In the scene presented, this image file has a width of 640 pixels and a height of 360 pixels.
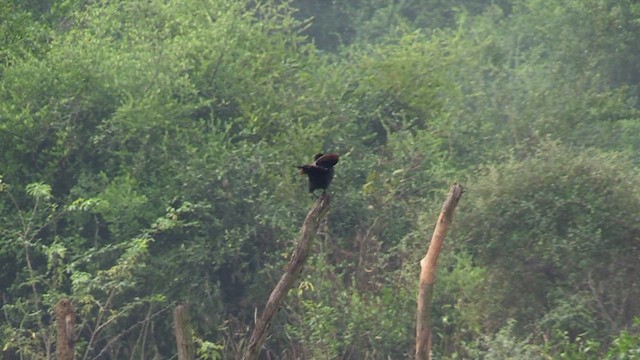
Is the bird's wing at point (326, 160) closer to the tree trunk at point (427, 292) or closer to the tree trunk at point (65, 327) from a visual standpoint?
the tree trunk at point (427, 292)

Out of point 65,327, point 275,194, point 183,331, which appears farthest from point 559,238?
point 65,327

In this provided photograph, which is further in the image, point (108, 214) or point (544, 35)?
point (544, 35)

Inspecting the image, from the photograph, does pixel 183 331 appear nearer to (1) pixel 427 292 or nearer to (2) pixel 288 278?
(2) pixel 288 278

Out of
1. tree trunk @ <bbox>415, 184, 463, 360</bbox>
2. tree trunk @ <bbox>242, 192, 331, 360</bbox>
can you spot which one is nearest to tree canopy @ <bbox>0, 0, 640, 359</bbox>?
tree trunk @ <bbox>415, 184, 463, 360</bbox>

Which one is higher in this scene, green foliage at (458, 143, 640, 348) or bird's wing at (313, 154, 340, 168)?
bird's wing at (313, 154, 340, 168)

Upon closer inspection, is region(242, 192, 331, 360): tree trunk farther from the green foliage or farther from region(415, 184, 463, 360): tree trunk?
the green foliage

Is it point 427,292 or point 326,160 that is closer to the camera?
point 326,160

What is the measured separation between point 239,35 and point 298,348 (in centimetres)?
505

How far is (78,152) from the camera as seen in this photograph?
1590cm

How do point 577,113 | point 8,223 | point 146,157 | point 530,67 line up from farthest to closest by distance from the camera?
point 530,67
point 577,113
point 146,157
point 8,223

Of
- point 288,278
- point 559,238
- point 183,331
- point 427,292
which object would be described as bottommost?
point 559,238

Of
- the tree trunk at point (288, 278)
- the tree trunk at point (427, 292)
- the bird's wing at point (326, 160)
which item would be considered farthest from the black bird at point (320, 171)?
the tree trunk at point (427, 292)

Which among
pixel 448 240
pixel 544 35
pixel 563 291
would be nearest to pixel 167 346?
pixel 448 240

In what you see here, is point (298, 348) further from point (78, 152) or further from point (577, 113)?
point (577, 113)
